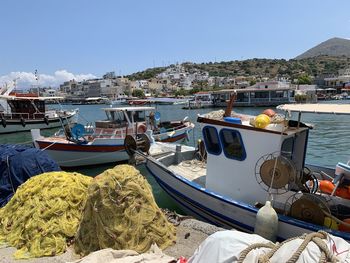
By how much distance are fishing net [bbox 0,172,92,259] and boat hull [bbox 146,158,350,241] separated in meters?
2.65

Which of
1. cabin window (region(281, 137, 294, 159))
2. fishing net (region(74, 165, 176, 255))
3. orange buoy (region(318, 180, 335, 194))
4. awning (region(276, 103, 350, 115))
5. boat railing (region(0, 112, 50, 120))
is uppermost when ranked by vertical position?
awning (region(276, 103, 350, 115))

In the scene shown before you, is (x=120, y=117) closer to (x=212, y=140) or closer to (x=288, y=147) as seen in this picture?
(x=212, y=140)

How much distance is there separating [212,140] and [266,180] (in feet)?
5.38

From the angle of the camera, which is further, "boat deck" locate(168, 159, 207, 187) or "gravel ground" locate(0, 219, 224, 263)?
"boat deck" locate(168, 159, 207, 187)

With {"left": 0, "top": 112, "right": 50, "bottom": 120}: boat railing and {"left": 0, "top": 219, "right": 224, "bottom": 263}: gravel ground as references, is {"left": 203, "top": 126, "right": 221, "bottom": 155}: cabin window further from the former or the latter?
{"left": 0, "top": 112, "right": 50, "bottom": 120}: boat railing

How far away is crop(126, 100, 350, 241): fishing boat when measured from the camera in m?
6.12

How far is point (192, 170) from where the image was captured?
386 inches

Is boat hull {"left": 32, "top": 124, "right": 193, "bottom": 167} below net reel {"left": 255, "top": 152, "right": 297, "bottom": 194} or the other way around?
below

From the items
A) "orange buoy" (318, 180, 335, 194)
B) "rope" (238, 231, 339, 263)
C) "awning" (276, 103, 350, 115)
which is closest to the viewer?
"rope" (238, 231, 339, 263)

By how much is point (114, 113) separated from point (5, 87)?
24798 millimetres

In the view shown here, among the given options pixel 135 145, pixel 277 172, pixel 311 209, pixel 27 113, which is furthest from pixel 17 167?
pixel 27 113

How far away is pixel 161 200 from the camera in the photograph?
11141 mm

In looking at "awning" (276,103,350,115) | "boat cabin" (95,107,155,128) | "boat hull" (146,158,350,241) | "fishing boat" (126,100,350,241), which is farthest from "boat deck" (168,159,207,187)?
"boat cabin" (95,107,155,128)

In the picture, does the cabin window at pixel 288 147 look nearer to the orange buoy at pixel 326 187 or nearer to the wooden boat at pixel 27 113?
the orange buoy at pixel 326 187
